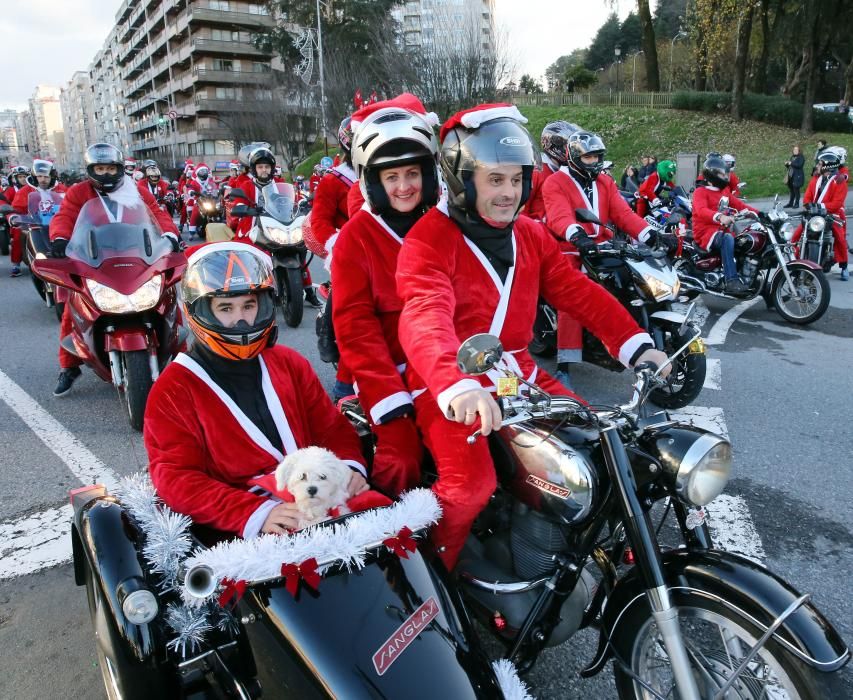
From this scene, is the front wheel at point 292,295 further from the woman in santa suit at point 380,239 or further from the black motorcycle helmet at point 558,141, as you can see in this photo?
the woman in santa suit at point 380,239

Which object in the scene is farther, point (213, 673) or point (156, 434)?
point (156, 434)

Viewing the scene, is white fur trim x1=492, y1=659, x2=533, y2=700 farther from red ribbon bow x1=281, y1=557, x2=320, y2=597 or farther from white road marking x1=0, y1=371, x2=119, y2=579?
white road marking x1=0, y1=371, x2=119, y2=579

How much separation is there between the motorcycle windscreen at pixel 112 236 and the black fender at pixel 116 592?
3153 millimetres

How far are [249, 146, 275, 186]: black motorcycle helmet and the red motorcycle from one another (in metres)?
3.58

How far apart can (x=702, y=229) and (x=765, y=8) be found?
29.3 meters

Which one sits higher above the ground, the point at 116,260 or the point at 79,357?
the point at 116,260

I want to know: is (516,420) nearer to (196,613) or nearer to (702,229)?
(196,613)

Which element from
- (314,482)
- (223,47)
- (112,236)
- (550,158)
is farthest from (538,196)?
(223,47)

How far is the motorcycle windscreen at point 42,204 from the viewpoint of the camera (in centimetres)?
1136

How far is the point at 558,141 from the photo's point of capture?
6.16 metres

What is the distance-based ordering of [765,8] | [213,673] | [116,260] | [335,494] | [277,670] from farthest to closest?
[765,8], [116,260], [335,494], [213,673], [277,670]

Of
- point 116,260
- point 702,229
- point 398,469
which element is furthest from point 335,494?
point 702,229

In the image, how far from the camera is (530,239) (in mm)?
2648

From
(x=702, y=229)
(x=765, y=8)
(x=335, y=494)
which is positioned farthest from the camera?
(x=765, y=8)
